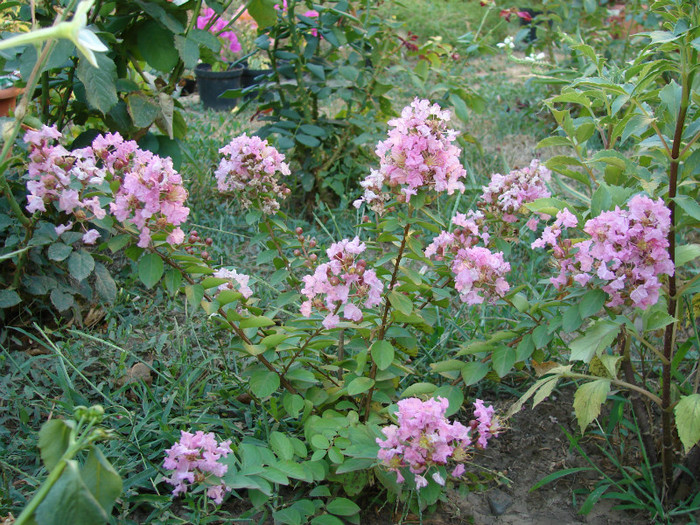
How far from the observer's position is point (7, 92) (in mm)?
2201

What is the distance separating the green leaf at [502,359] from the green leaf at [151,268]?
69 centimetres

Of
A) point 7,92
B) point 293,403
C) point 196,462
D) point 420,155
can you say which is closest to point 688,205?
point 420,155

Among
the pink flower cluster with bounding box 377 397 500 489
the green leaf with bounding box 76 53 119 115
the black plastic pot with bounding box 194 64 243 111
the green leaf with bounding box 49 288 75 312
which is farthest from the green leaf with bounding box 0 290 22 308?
the black plastic pot with bounding box 194 64 243 111

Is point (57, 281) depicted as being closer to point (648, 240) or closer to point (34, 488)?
point (34, 488)

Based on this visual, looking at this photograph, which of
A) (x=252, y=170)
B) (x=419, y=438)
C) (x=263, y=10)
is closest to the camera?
(x=419, y=438)

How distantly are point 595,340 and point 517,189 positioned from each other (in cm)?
47

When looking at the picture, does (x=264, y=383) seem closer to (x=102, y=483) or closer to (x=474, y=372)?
(x=474, y=372)

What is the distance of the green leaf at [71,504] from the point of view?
0.71 meters

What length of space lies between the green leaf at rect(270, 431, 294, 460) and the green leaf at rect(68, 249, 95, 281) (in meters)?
0.76

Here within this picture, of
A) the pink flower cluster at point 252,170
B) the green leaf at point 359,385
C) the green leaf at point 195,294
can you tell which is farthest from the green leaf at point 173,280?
the green leaf at point 359,385

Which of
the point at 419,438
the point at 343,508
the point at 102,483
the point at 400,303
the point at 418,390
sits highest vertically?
the point at 102,483

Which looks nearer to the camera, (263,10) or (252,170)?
(252,170)

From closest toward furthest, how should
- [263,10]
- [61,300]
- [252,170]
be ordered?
1. [252,170]
2. [61,300]
3. [263,10]

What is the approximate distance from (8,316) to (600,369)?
1.65 metres
